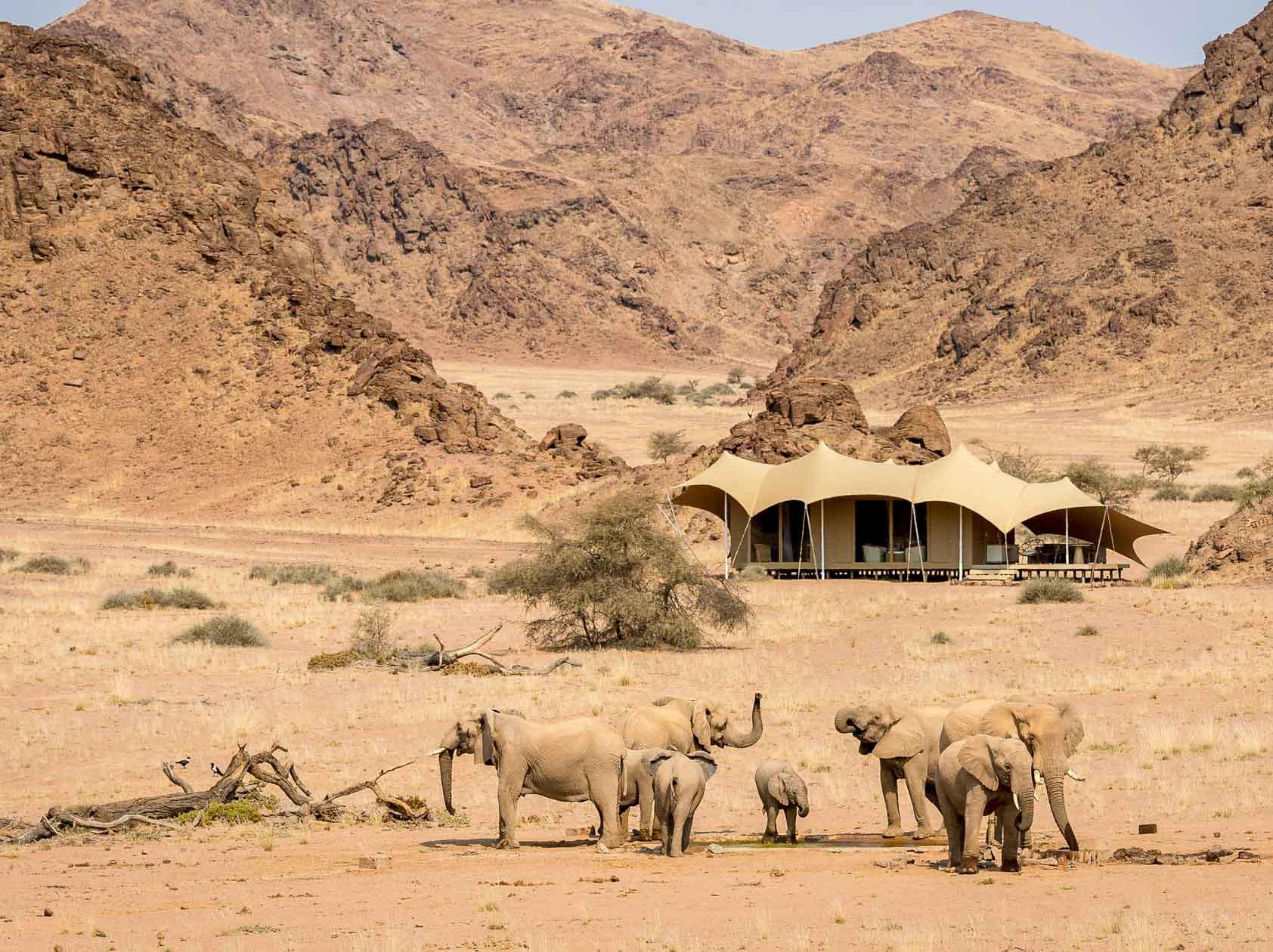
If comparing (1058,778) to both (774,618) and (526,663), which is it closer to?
(526,663)

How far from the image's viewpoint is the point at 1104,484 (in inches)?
1842

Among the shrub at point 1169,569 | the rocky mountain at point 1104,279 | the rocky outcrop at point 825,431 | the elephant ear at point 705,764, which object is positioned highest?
the rocky mountain at point 1104,279

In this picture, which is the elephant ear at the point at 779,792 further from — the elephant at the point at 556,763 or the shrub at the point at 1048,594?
the shrub at the point at 1048,594

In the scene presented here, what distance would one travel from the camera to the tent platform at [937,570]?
36.4 metres

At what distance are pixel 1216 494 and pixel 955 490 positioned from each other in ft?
49.6

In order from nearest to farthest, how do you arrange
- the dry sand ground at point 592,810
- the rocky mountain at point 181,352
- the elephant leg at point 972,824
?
the dry sand ground at point 592,810, the elephant leg at point 972,824, the rocky mountain at point 181,352

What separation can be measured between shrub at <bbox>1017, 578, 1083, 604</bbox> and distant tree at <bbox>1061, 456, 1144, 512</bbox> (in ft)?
47.3

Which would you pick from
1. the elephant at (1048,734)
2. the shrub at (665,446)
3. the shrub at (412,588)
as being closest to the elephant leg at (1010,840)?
the elephant at (1048,734)

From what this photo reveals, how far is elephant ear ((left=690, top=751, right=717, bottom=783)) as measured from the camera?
11.8 metres

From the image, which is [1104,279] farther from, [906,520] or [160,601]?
[160,601]

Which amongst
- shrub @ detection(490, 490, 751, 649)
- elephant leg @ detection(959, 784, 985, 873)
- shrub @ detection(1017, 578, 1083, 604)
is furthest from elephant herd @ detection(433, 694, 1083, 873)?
shrub @ detection(1017, 578, 1083, 604)

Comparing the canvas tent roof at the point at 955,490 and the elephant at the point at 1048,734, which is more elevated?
the canvas tent roof at the point at 955,490

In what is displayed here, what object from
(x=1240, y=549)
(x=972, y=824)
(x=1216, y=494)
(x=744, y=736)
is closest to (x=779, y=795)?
(x=744, y=736)

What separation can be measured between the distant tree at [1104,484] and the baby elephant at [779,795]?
33902mm
